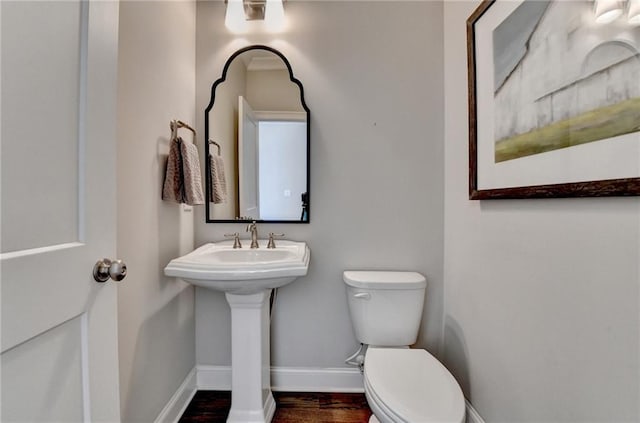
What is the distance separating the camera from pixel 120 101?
1019 millimetres

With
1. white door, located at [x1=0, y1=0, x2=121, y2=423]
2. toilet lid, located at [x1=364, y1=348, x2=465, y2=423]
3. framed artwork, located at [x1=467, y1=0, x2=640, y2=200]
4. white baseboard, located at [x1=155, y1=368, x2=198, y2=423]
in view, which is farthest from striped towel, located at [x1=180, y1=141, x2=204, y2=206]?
framed artwork, located at [x1=467, y1=0, x2=640, y2=200]

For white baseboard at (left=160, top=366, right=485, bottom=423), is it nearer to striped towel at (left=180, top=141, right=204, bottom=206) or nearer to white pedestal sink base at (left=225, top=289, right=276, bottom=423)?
white pedestal sink base at (left=225, top=289, right=276, bottom=423)

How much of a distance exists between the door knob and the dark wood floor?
1.18 metres

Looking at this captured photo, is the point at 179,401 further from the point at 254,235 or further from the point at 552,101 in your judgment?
the point at 552,101

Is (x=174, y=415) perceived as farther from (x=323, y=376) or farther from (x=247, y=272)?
(x=247, y=272)

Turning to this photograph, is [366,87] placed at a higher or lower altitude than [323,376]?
higher

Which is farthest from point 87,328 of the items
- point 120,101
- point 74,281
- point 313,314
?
point 313,314

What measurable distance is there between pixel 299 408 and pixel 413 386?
789mm

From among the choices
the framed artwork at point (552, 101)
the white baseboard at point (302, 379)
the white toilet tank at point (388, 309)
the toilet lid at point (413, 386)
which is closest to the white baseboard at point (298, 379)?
the white baseboard at point (302, 379)

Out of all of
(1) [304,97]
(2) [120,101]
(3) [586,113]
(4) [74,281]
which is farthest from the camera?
(1) [304,97]

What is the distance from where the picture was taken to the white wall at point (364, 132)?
64.9 inches

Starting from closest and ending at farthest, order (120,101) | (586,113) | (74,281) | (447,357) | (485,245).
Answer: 1. (74,281)
2. (586,113)
3. (120,101)
4. (485,245)
5. (447,357)

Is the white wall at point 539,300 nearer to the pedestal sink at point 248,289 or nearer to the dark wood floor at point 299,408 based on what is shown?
the dark wood floor at point 299,408

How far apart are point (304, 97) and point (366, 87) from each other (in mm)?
362
